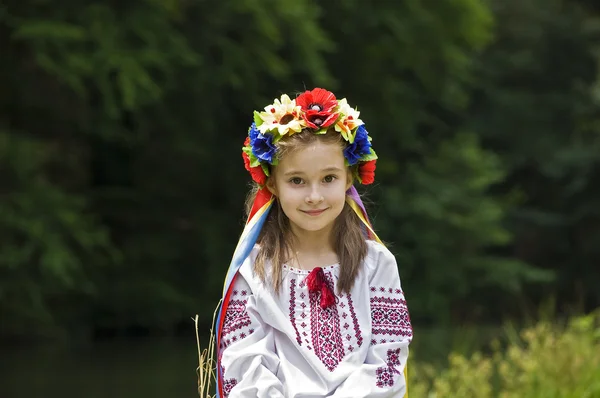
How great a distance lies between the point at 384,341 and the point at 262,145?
0.61 metres

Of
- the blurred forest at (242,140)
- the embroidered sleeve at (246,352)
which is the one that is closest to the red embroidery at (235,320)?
the embroidered sleeve at (246,352)

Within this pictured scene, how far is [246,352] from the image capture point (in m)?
2.80

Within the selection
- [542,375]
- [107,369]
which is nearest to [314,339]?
[542,375]

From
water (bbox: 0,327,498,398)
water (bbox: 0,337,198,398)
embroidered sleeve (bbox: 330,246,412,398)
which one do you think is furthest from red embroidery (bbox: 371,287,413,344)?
water (bbox: 0,337,198,398)

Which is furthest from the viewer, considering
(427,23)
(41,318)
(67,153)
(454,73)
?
(454,73)

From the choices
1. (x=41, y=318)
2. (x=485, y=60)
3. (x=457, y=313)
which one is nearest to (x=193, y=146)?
(x=41, y=318)

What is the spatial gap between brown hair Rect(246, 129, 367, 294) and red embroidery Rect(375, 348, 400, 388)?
207 mm

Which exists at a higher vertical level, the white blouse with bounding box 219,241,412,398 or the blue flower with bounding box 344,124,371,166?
the blue flower with bounding box 344,124,371,166

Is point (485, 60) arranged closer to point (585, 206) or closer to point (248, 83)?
point (585, 206)

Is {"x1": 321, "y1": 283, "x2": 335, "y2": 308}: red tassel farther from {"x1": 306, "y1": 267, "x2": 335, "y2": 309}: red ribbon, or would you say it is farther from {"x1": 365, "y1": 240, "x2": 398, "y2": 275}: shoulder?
{"x1": 365, "y1": 240, "x2": 398, "y2": 275}: shoulder

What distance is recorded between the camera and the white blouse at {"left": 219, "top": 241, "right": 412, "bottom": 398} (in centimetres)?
278

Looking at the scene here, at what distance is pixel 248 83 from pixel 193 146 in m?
1.67

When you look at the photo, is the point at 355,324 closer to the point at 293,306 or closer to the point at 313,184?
the point at 293,306

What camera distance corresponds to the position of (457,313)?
17.6 meters
